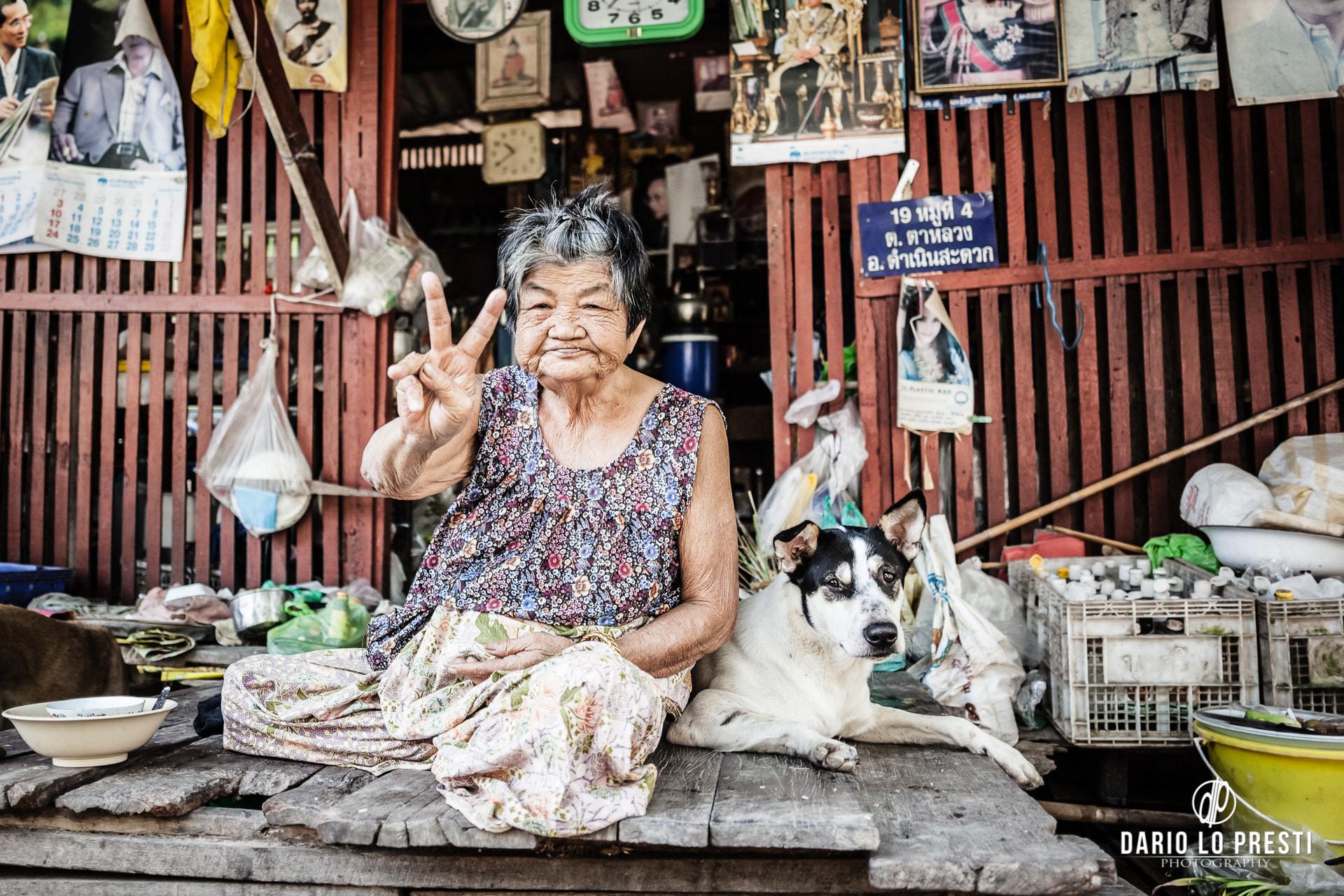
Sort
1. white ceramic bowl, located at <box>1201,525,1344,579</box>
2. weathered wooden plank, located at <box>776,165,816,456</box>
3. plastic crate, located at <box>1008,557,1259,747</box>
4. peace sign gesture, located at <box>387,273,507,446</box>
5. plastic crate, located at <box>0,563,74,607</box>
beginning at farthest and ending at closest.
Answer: weathered wooden plank, located at <box>776,165,816,456</box> → plastic crate, located at <box>0,563,74,607</box> → white ceramic bowl, located at <box>1201,525,1344,579</box> → plastic crate, located at <box>1008,557,1259,747</box> → peace sign gesture, located at <box>387,273,507,446</box>

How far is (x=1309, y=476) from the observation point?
3779 mm

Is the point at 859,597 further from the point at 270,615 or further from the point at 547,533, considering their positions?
the point at 270,615

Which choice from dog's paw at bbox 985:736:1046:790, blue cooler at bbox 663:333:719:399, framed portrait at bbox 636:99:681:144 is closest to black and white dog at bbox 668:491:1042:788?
dog's paw at bbox 985:736:1046:790

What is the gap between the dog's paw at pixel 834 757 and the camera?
2312 mm

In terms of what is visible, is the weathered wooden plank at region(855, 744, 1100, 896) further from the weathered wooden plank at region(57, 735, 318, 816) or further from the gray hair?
the weathered wooden plank at region(57, 735, 318, 816)

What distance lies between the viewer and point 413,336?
5.35 meters

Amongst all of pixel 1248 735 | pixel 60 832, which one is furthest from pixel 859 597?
pixel 60 832

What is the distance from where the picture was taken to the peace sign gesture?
6.74ft

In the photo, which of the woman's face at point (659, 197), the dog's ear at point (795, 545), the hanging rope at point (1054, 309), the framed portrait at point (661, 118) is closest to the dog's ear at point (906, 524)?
the dog's ear at point (795, 545)

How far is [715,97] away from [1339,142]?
4.39 metres

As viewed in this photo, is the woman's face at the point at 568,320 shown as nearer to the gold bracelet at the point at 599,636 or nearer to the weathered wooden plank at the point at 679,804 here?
the gold bracelet at the point at 599,636

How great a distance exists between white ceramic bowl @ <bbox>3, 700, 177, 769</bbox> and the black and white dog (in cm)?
148

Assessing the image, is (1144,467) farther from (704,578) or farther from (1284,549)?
(704,578)

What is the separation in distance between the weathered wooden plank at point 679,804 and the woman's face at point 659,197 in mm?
6397
